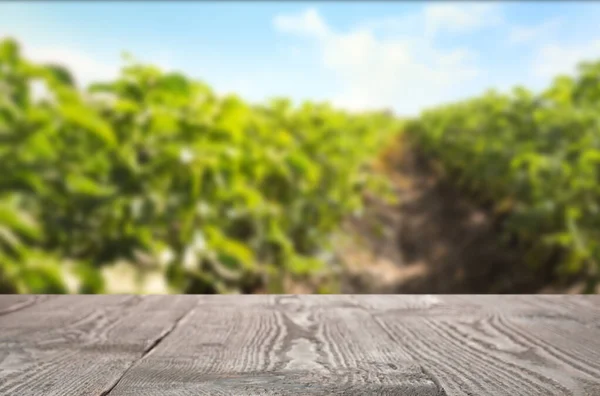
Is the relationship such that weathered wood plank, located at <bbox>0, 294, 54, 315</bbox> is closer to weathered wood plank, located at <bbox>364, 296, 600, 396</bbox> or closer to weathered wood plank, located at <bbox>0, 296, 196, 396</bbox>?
weathered wood plank, located at <bbox>0, 296, 196, 396</bbox>

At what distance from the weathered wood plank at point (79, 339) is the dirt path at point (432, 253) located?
177 inches

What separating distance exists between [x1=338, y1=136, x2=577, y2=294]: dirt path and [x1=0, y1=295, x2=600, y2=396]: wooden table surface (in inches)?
173

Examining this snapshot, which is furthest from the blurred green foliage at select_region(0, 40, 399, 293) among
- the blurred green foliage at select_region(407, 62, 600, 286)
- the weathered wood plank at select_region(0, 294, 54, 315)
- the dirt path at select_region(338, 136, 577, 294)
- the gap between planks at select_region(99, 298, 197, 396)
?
the dirt path at select_region(338, 136, 577, 294)

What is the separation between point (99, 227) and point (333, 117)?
12.5 feet

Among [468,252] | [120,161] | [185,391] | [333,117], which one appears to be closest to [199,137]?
[120,161]

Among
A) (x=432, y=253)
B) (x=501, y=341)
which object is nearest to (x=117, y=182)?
(x=501, y=341)

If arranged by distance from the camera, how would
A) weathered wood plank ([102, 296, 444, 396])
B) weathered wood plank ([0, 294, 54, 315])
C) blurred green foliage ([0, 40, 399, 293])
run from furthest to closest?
blurred green foliage ([0, 40, 399, 293]), weathered wood plank ([0, 294, 54, 315]), weathered wood plank ([102, 296, 444, 396])

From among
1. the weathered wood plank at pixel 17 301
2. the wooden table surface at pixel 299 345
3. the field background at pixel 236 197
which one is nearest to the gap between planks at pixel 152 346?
the wooden table surface at pixel 299 345

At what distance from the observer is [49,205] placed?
2281 millimetres

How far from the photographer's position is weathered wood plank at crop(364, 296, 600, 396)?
860 millimetres

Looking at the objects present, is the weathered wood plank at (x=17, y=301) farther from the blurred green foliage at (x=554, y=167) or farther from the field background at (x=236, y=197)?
the blurred green foliage at (x=554, y=167)

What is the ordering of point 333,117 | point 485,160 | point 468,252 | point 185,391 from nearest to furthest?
point 185,391 < point 333,117 < point 468,252 < point 485,160

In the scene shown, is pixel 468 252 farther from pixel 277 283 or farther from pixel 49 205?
pixel 49 205

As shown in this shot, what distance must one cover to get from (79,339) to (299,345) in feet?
1.27
